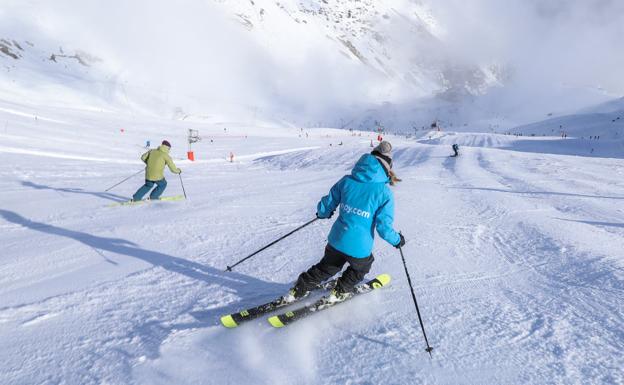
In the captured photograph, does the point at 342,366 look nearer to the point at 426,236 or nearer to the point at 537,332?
the point at 537,332

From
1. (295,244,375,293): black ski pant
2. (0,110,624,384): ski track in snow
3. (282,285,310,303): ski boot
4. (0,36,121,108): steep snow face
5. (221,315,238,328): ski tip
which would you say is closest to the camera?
(0,110,624,384): ski track in snow

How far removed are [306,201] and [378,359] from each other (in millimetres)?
6388

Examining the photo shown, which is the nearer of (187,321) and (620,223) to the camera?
(187,321)

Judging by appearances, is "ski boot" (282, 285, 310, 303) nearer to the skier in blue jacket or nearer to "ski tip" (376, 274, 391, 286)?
the skier in blue jacket

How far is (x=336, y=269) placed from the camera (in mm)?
3893

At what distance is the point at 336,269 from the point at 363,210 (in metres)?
0.72

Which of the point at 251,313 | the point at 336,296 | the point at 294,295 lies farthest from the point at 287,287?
the point at 251,313

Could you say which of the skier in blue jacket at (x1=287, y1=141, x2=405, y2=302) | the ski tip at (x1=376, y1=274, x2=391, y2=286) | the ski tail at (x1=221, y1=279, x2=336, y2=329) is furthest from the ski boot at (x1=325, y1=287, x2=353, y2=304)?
the ski tip at (x1=376, y1=274, x2=391, y2=286)

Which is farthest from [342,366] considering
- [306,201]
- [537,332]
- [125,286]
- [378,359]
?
[306,201]

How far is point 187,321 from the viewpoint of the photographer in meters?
3.69

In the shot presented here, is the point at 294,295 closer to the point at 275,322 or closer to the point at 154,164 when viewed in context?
the point at 275,322

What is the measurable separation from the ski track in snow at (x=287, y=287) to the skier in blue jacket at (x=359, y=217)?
1.58 ft

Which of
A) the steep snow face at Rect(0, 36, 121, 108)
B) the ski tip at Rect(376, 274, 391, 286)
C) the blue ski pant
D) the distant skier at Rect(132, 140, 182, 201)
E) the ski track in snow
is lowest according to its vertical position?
the ski track in snow

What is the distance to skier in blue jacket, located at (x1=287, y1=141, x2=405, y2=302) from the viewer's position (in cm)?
357
